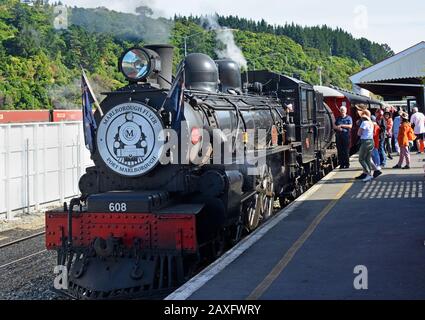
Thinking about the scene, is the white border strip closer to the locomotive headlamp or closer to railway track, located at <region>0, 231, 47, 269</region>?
the locomotive headlamp

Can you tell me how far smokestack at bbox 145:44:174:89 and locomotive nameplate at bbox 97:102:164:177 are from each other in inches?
35.5

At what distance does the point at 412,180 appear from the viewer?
12.1 meters

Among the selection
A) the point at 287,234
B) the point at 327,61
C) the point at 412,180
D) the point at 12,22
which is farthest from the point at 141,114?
the point at 327,61

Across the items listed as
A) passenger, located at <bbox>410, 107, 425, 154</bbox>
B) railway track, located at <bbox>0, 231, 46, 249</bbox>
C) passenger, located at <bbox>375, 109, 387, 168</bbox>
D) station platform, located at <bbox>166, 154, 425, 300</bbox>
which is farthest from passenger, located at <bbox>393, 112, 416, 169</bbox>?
railway track, located at <bbox>0, 231, 46, 249</bbox>

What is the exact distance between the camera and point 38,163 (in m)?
13.8

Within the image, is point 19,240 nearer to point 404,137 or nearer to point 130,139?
point 130,139

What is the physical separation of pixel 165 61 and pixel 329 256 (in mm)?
3560

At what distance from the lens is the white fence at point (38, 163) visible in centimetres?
1262

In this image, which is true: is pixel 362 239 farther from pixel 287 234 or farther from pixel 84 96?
pixel 84 96

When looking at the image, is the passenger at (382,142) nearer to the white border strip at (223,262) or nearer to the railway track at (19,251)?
the white border strip at (223,262)

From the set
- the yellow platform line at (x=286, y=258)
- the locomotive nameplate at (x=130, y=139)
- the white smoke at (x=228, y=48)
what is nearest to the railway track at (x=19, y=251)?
the locomotive nameplate at (x=130, y=139)

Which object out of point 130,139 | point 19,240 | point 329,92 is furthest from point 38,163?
point 329,92

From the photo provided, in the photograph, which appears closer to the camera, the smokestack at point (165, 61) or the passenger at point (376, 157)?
the smokestack at point (165, 61)

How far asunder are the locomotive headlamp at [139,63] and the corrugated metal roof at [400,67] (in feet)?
41.0
